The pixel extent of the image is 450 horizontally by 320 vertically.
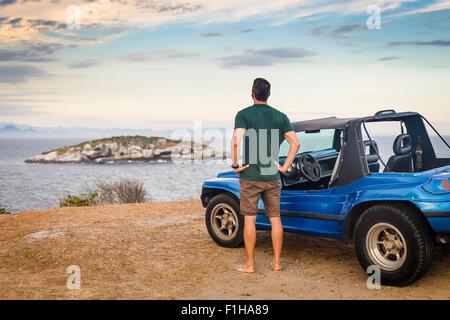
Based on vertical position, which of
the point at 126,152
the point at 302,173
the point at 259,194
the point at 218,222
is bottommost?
the point at 126,152

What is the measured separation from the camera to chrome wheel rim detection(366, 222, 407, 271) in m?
5.75

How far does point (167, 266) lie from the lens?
23.1ft

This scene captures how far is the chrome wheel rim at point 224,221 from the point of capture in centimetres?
759

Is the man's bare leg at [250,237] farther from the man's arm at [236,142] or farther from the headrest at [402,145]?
the headrest at [402,145]

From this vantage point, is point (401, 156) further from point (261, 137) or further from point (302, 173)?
point (261, 137)

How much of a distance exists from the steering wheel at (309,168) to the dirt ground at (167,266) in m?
1.11

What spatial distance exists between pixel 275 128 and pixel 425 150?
2.20 m

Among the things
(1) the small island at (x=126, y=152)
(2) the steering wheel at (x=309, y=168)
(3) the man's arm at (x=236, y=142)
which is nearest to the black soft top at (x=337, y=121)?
(2) the steering wheel at (x=309, y=168)

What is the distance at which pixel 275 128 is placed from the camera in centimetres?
633

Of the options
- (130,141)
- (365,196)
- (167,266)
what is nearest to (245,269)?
(167,266)

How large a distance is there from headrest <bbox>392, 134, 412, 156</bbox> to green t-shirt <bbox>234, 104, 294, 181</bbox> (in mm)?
1446

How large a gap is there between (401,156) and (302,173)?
1253 mm

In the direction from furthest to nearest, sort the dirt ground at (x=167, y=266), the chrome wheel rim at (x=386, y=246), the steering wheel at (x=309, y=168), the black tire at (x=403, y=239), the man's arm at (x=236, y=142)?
the steering wheel at (x=309, y=168)
the man's arm at (x=236, y=142)
the dirt ground at (x=167, y=266)
the chrome wheel rim at (x=386, y=246)
the black tire at (x=403, y=239)
